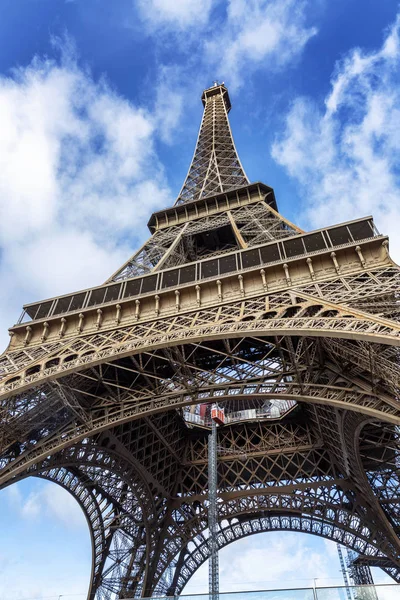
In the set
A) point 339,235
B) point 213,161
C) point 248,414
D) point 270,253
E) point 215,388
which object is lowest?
point 215,388

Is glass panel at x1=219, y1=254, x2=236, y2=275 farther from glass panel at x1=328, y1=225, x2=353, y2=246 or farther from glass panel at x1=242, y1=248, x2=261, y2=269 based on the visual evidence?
glass panel at x1=328, y1=225, x2=353, y2=246

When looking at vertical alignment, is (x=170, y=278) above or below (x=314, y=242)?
above

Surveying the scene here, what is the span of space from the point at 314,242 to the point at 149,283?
22.9 feet

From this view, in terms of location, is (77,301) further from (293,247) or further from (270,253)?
(293,247)

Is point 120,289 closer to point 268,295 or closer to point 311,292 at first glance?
point 268,295

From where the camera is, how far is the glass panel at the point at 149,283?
734 inches

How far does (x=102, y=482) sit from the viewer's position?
25609 millimetres

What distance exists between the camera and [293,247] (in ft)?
56.2

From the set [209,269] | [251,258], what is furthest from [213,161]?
[251,258]

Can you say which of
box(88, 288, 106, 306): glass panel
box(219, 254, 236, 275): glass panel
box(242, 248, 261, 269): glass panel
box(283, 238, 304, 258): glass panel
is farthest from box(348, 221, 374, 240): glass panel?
box(88, 288, 106, 306): glass panel

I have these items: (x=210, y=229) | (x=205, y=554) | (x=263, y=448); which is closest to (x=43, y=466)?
(x=263, y=448)

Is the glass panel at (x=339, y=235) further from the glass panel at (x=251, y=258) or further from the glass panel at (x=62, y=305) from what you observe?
the glass panel at (x=62, y=305)

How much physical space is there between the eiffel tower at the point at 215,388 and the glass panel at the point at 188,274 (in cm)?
8

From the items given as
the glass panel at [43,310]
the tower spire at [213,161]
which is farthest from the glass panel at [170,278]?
the tower spire at [213,161]
